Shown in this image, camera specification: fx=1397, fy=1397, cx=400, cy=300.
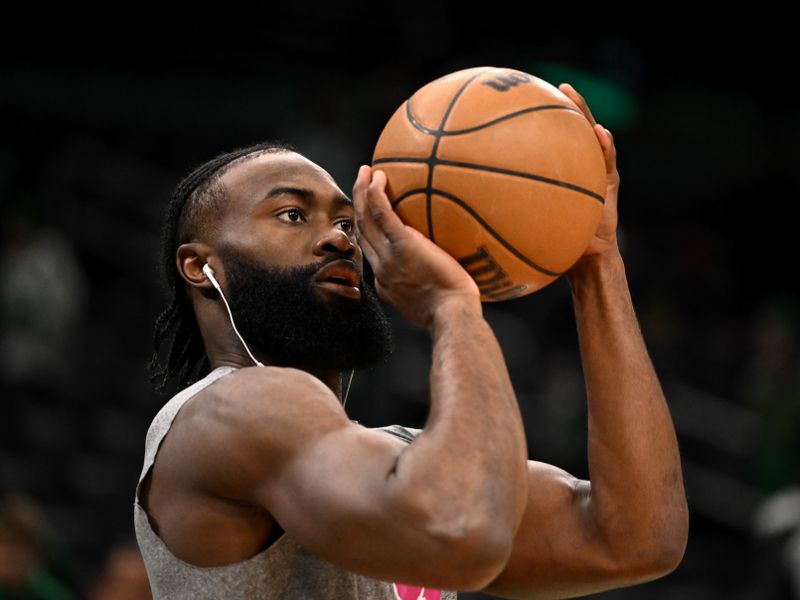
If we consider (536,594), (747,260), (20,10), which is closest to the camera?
(536,594)

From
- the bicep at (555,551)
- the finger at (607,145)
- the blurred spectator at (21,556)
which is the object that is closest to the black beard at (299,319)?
the bicep at (555,551)

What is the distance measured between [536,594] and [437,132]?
1345mm

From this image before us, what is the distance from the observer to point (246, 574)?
10.4 ft

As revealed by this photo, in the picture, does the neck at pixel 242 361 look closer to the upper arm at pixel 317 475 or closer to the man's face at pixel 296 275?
the man's face at pixel 296 275

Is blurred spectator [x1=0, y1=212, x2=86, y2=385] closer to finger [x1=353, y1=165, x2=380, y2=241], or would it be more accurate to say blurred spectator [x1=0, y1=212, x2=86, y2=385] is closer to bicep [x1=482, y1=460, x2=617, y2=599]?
bicep [x1=482, y1=460, x2=617, y2=599]

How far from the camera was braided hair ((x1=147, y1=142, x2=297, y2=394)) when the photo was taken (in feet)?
12.5

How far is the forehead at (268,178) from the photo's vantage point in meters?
3.63

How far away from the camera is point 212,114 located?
14.0m

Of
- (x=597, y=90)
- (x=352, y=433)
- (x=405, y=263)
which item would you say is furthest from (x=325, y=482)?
(x=597, y=90)

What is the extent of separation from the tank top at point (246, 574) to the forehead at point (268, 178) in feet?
1.64

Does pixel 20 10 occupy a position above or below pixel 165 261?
below

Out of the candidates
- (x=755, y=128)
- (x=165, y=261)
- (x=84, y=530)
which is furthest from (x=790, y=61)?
(x=165, y=261)

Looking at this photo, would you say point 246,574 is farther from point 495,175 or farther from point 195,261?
point 495,175

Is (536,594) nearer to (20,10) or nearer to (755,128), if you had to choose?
(20,10)
